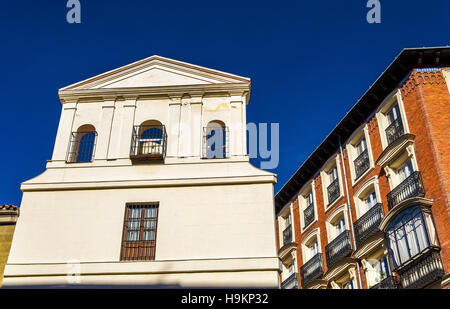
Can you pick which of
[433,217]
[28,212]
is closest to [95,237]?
[28,212]

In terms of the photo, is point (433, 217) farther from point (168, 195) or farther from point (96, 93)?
point (96, 93)

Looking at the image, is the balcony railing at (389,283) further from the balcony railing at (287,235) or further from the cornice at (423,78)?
the balcony railing at (287,235)

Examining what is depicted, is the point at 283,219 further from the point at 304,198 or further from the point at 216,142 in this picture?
the point at 216,142

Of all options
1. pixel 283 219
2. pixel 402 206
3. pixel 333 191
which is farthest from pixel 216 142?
pixel 283 219

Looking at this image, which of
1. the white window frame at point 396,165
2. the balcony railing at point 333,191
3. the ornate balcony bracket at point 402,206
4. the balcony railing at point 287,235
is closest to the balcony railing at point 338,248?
the balcony railing at point 333,191

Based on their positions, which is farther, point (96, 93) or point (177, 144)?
point (96, 93)

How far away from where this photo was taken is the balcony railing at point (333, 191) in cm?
3017

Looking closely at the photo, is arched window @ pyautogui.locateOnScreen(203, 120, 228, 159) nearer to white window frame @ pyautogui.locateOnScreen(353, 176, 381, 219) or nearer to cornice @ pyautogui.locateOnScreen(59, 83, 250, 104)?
cornice @ pyautogui.locateOnScreen(59, 83, 250, 104)

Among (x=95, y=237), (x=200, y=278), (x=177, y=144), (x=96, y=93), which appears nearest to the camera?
(x=200, y=278)

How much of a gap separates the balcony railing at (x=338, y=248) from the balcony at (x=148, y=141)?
15.4 m

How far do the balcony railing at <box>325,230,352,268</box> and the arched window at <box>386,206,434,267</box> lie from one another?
162 inches

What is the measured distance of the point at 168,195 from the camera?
14.0 metres

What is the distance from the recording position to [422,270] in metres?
20.8
